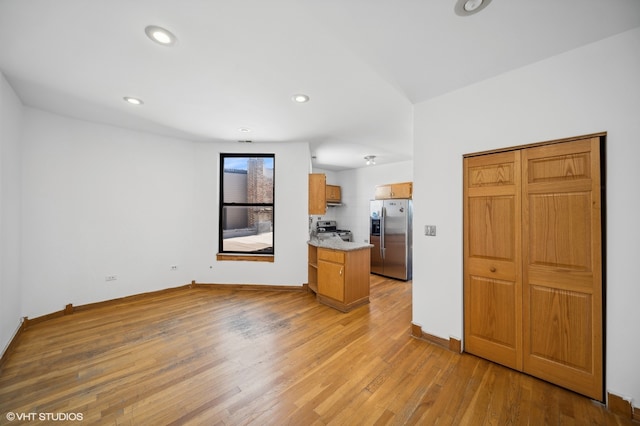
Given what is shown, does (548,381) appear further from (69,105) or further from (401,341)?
(69,105)

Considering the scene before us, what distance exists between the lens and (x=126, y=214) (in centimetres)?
367

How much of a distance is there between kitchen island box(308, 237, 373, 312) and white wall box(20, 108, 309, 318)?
0.74 metres

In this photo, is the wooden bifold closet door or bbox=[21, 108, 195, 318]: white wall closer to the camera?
the wooden bifold closet door

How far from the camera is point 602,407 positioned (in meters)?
1.66

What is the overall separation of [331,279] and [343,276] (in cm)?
25

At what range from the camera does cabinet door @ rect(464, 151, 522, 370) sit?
206cm

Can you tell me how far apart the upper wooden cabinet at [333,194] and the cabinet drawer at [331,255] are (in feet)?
9.35

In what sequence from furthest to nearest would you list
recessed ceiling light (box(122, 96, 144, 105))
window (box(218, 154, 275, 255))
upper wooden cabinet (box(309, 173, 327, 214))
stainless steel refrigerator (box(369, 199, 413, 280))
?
1. stainless steel refrigerator (box(369, 199, 413, 280))
2. window (box(218, 154, 275, 255))
3. upper wooden cabinet (box(309, 173, 327, 214))
4. recessed ceiling light (box(122, 96, 144, 105))

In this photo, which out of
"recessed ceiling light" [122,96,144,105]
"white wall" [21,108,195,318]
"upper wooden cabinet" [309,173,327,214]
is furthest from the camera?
"upper wooden cabinet" [309,173,327,214]

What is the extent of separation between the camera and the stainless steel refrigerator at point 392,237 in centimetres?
499

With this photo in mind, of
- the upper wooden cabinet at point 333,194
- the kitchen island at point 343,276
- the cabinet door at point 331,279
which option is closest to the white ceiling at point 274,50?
the kitchen island at point 343,276
